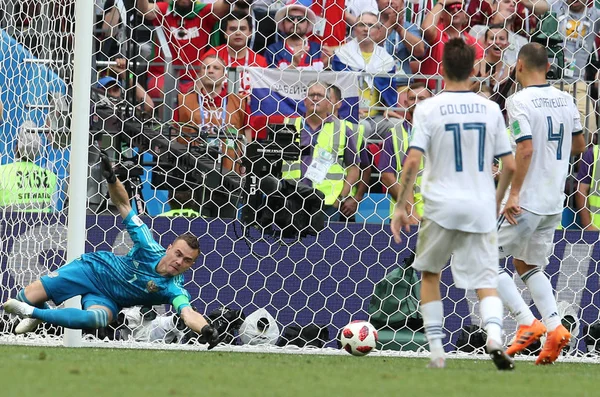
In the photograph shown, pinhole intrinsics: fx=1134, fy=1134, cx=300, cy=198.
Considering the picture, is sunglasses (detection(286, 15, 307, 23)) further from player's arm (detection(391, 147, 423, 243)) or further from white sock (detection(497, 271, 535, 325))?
player's arm (detection(391, 147, 423, 243))

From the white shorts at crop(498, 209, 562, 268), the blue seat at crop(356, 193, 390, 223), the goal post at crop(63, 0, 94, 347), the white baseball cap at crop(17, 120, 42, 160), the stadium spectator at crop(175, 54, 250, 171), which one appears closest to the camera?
the white shorts at crop(498, 209, 562, 268)

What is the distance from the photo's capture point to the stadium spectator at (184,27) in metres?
9.23

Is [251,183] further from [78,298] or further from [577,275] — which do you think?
[577,275]

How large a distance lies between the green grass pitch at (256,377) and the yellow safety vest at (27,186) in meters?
1.75

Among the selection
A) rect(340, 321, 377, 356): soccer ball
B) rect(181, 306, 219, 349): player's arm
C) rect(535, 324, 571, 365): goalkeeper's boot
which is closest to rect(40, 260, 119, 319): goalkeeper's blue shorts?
rect(181, 306, 219, 349): player's arm

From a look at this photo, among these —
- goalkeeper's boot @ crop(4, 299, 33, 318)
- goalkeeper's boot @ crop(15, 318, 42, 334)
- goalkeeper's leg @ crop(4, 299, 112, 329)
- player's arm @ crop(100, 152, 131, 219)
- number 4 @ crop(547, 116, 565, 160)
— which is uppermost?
number 4 @ crop(547, 116, 565, 160)

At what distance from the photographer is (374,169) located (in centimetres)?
884

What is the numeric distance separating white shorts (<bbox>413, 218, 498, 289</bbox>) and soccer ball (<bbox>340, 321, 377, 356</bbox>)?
151cm

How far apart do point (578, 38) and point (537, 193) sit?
390 centimetres

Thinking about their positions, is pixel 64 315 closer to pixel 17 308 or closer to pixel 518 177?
pixel 17 308

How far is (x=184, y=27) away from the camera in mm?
9773

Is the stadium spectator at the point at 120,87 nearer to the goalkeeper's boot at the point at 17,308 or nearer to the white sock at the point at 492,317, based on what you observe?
the goalkeeper's boot at the point at 17,308

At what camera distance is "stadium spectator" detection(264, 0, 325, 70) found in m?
9.67

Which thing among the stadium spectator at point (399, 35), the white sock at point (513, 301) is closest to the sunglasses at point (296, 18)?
the stadium spectator at point (399, 35)
